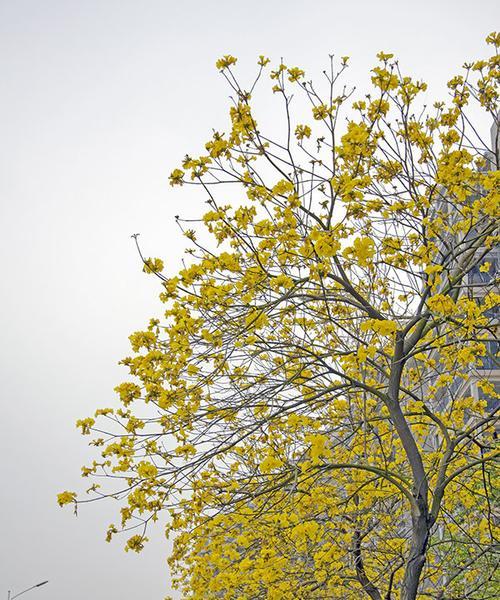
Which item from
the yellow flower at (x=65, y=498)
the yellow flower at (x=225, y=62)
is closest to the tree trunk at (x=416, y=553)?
the yellow flower at (x=65, y=498)

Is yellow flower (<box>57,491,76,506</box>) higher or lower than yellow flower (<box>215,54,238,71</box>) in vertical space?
lower

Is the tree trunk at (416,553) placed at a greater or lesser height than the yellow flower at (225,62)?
lesser

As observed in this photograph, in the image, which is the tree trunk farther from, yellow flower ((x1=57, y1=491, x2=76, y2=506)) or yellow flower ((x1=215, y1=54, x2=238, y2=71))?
yellow flower ((x1=215, y1=54, x2=238, y2=71))

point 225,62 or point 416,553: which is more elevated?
point 225,62

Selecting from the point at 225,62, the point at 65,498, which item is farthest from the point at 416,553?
the point at 225,62

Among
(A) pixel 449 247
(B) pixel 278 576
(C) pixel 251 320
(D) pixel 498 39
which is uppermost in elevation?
(D) pixel 498 39

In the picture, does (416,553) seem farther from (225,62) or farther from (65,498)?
(225,62)

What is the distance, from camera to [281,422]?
20.9 feet

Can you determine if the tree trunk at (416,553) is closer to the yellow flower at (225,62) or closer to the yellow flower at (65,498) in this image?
the yellow flower at (65,498)

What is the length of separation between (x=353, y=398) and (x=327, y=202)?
209cm

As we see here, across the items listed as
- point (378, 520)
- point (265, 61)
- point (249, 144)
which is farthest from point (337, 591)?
point (265, 61)

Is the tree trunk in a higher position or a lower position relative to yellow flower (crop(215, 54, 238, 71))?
lower

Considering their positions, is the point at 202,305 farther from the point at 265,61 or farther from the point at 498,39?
the point at 498,39

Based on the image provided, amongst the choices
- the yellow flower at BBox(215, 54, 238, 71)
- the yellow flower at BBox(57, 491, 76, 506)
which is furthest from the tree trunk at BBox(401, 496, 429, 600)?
the yellow flower at BBox(215, 54, 238, 71)
